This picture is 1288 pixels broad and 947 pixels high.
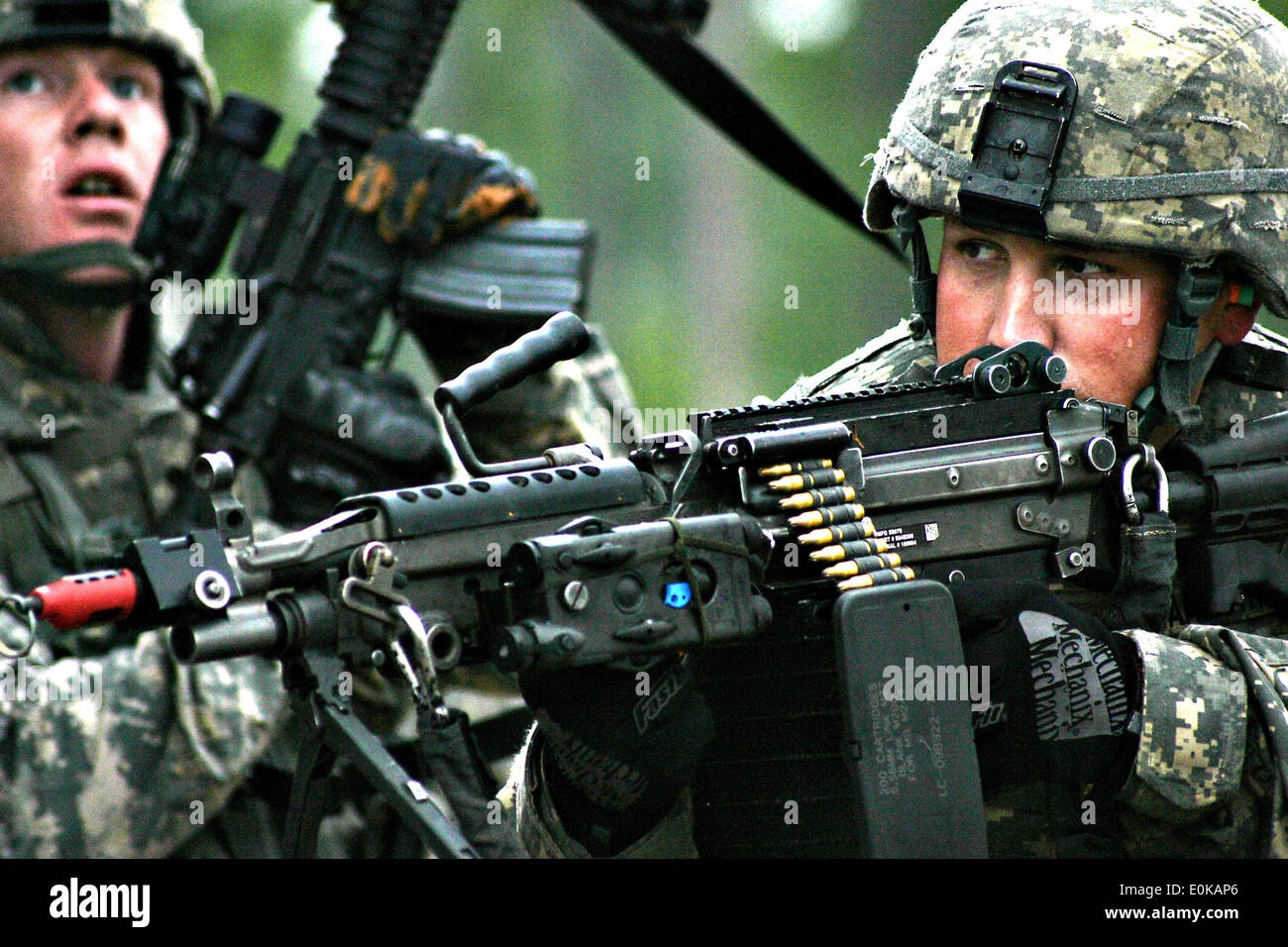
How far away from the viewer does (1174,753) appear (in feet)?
10.6

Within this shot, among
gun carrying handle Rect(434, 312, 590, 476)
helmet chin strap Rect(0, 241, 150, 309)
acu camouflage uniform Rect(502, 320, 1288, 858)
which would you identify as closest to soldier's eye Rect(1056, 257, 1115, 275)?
acu camouflage uniform Rect(502, 320, 1288, 858)

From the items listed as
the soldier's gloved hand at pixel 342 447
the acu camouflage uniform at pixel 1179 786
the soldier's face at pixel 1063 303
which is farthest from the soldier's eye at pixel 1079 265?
the soldier's gloved hand at pixel 342 447

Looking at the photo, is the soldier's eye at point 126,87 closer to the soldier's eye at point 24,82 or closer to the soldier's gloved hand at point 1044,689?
the soldier's eye at point 24,82

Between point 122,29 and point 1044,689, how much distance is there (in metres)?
3.91

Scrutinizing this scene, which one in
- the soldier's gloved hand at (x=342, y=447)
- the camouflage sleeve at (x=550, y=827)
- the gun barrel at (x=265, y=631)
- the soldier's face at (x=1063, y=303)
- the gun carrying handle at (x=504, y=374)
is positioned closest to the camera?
the gun barrel at (x=265, y=631)

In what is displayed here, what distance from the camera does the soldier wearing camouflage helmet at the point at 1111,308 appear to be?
3.21 m

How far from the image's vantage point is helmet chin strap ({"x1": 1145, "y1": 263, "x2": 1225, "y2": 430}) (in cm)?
365

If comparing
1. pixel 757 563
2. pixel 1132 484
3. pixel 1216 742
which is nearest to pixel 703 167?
pixel 1132 484

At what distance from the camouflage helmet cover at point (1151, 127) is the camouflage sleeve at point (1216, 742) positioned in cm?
79

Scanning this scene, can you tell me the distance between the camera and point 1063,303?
3.61 meters

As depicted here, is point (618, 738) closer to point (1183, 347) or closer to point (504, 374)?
point (504, 374)

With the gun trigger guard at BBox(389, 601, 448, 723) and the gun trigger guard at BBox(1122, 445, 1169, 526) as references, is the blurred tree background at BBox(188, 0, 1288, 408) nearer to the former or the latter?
the gun trigger guard at BBox(1122, 445, 1169, 526)

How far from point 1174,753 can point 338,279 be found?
339cm

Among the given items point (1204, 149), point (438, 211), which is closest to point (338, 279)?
point (438, 211)
